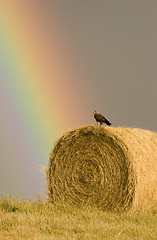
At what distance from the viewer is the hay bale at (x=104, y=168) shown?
27.2ft

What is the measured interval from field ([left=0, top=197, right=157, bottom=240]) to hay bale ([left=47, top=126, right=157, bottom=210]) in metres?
0.33

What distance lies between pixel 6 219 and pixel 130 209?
2.85m

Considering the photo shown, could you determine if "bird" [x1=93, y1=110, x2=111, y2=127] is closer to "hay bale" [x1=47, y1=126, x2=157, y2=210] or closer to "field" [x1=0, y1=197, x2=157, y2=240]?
"hay bale" [x1=47, y1=126, x2=157, y2=210]

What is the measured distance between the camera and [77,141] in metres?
9.07

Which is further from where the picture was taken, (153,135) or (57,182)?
(153,135)

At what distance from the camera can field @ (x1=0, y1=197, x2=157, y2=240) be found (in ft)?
19.4

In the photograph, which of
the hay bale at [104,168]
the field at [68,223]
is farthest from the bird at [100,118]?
the field at [68,223]

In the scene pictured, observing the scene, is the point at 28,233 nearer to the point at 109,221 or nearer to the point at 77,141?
the point at 109,221

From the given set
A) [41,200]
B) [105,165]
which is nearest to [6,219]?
[41,200]

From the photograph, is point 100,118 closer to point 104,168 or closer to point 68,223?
point 104,168

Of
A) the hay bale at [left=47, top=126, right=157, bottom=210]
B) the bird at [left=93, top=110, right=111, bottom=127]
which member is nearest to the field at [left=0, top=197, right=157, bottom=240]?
the hay bale at [left=47, top=126, right=157, bottom=210]

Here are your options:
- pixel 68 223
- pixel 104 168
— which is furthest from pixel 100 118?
pixel 68 223

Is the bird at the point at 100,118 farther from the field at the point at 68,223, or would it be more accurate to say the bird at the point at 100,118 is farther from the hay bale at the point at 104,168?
the field at the point at 68,223

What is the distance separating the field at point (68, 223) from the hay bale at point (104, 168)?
1.09 feet
